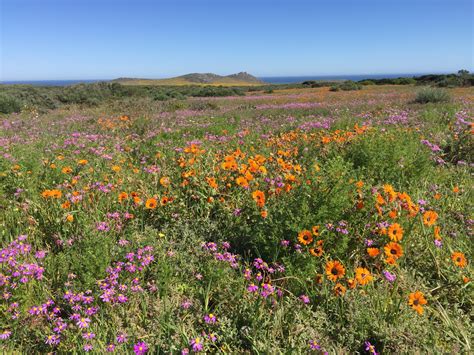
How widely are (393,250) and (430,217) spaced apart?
2.16ft

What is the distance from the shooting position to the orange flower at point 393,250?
8.66ft

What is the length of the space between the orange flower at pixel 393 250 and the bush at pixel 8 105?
19.8 meters

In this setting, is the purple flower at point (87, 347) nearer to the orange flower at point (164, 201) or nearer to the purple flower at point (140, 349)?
the purple flower at point (140, 349)

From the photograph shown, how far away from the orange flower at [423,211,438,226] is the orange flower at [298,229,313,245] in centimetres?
113

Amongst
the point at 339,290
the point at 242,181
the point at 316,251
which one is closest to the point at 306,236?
the point at 316,251

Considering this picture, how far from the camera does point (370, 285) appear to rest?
2666mm

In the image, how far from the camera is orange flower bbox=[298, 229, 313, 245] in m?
2.71

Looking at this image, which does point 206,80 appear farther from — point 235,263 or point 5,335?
point 5,335

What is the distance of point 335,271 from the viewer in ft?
8.57

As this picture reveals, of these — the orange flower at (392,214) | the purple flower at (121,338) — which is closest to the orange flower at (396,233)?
the orange flower at (392,214)

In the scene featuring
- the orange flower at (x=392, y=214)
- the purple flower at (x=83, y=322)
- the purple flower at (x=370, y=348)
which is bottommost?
the purple flower at (x=370, y=348)

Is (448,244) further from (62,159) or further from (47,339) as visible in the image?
(62,159)

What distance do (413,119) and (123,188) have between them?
24.8ft

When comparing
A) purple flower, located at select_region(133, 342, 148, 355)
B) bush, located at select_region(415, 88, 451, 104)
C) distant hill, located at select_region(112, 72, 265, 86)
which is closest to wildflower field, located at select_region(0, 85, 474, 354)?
purple flower, located at select_region(133, 342, 148, 355)
